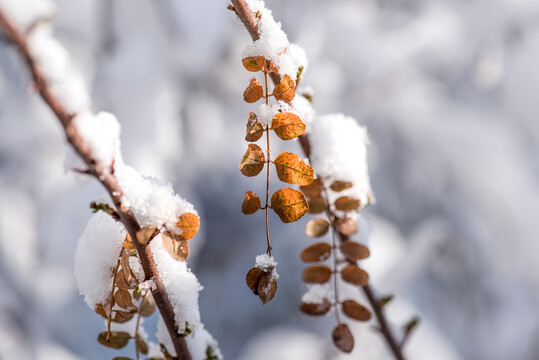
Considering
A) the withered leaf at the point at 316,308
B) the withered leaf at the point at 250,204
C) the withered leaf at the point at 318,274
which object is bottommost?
the withered leaf at the point at 316,308

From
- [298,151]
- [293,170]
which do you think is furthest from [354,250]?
[298,151]

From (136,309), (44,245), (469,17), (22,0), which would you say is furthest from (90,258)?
(469,17)

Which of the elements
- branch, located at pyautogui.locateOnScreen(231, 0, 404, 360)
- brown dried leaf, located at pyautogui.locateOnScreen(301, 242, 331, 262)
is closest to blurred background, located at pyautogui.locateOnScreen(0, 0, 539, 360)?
branch, located at pyautogui.locateOnScreen(231, 0, 404, 360)

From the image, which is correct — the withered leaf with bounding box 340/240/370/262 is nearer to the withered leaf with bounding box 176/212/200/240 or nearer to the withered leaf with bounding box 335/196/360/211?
the withered leaf with bounding box 335/196/360/211

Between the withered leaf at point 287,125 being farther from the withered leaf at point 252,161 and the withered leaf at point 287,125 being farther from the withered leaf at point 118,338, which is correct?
the withered leaf at point 118,338

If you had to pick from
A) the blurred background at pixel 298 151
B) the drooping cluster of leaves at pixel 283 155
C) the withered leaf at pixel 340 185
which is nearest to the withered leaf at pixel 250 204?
the drooping cluster of leaves at pixel 283 155
